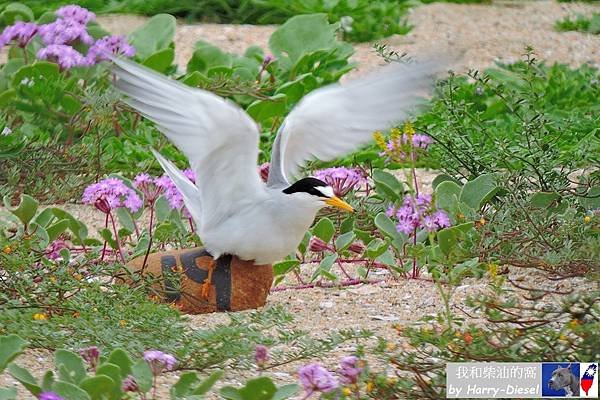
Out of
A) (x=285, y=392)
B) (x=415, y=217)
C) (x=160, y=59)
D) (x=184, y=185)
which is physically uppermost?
(x=160, y=59)

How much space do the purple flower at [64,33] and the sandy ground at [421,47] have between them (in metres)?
0.96

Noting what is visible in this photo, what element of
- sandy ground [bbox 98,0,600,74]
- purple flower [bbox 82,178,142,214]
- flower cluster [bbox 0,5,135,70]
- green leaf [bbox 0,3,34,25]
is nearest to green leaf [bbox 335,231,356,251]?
purple flower [bbox 82,178,142,214]

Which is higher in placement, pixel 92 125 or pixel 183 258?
pixel 92 125

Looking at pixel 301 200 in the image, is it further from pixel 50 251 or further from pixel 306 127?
pixel 50 251

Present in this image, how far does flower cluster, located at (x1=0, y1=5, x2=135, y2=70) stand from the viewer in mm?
6156

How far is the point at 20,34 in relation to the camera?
6.32 metres

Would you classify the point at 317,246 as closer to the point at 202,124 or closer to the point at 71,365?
the point at 202,124

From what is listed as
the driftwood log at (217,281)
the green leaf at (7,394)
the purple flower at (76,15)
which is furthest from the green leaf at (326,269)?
the purple flower at (76,15)

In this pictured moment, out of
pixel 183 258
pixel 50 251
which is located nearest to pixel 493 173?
pixel 183 258

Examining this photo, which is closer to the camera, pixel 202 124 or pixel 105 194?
pixel 202 124

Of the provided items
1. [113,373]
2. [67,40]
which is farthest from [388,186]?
[113,373]

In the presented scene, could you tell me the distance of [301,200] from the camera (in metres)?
4.48

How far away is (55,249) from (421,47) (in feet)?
11.0

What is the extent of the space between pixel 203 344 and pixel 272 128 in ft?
8.83
